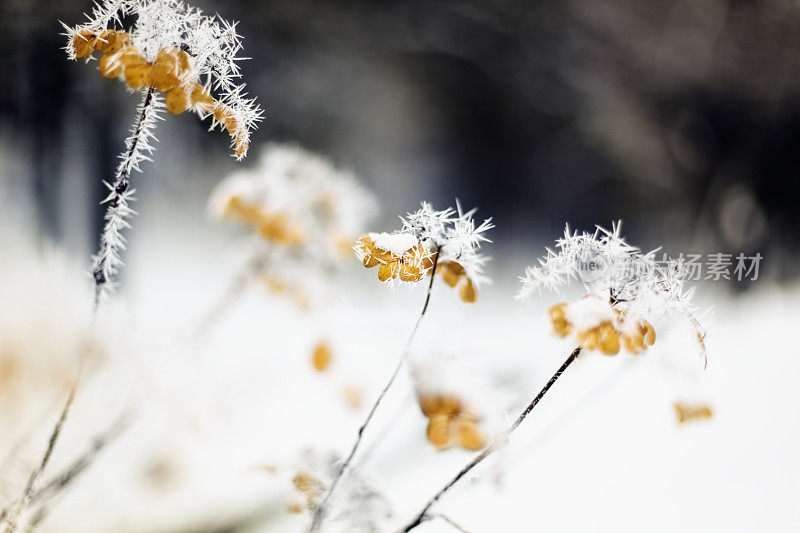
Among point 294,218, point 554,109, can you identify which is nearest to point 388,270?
point 294,218

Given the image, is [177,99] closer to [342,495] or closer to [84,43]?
[84,43]

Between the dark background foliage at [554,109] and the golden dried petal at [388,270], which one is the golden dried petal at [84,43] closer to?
the golden dried petal at [388,270]

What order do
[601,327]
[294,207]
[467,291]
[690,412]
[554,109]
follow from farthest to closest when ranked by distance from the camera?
1. [554,109]
2. [294,207]
3. [690,412]
4. [467,291]
5. [601,327]

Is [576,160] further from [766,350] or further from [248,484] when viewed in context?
[248,484]

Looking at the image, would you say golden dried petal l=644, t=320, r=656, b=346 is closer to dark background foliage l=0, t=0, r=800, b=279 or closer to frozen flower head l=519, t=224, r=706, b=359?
frozen flower head l=519, t=224, r=706, b=359

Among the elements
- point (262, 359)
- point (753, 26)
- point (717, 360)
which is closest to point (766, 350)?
point (717, 360)
